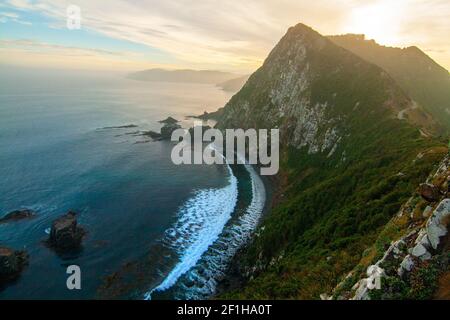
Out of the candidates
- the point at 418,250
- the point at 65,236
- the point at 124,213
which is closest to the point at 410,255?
the point at 418,250

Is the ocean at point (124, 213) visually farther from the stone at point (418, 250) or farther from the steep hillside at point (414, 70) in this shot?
the steep hillside at point (414, 70)

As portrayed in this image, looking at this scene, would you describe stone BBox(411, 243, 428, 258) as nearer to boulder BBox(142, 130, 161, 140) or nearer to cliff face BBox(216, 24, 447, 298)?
cliff face BBox(216, 24, 447, 298)

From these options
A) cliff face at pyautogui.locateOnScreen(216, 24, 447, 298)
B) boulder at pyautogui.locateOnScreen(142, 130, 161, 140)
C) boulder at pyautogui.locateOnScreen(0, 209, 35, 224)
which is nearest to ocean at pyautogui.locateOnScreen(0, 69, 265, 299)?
boulder at pyautogui.locateOnScreen(0, 209, 35, 224)

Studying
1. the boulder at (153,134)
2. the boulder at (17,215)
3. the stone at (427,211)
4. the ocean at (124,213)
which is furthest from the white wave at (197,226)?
the boulder at (153,134)

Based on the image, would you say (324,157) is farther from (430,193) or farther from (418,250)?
(418,250)

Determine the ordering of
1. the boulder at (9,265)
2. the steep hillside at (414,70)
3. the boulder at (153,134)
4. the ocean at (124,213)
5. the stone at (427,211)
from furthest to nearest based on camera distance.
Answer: the steep hillside at (414,70), the boulder at (153,134), the ocean at (124,213), the boulder at (9,265), the stone at (427,211)

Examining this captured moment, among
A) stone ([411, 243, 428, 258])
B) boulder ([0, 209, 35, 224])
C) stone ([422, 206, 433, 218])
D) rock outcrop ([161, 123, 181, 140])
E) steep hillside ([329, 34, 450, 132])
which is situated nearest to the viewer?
stone ([411, 243, 428, 258])
